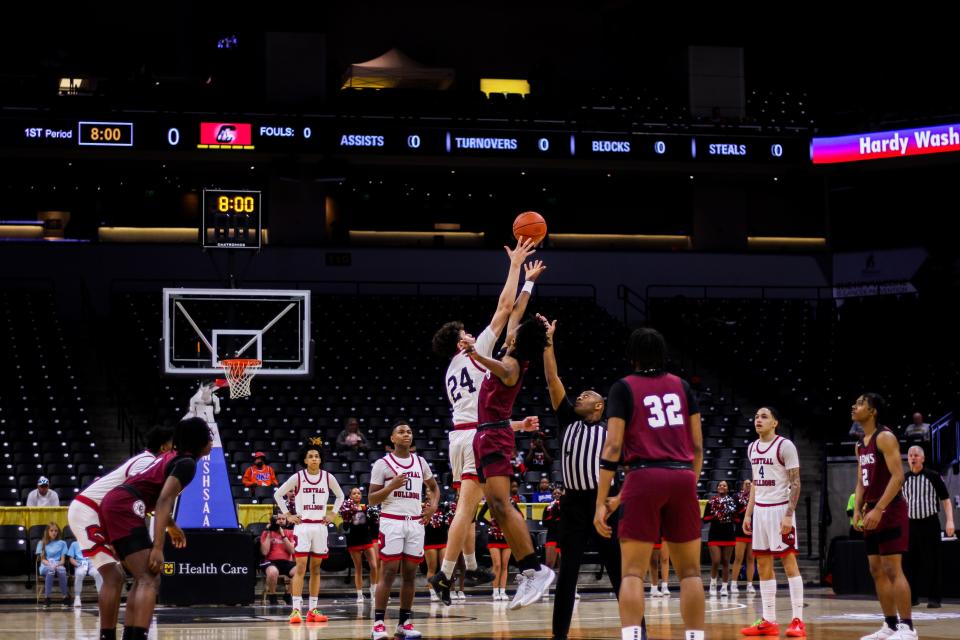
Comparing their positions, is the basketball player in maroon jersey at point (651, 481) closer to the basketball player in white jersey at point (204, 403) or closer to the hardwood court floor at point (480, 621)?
the hardwood court floor at point (480, 621)

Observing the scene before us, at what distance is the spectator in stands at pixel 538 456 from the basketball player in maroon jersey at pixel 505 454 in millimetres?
12523

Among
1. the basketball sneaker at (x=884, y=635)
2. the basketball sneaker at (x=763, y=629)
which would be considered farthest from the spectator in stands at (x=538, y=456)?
the basketball sneaker at (x=884, y=635)

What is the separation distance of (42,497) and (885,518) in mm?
13314

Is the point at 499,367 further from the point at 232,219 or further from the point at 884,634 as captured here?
the point at 232,219

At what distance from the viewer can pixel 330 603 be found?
18.0 metres

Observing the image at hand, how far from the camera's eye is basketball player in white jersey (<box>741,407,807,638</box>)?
12250 millimetres

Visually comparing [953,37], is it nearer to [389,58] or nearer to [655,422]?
[389,58]

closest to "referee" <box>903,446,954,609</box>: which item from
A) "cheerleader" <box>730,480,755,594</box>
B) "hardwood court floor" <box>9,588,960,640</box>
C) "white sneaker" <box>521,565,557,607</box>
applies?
"hardwood court floor" <box>9,588,960,640</box>

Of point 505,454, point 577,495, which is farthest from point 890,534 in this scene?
point 505,454

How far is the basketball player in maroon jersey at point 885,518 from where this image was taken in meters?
11.1

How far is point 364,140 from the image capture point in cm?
2836

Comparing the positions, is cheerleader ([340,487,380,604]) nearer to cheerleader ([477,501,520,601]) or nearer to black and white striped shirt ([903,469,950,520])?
cheerleader ([477,501,520,601])

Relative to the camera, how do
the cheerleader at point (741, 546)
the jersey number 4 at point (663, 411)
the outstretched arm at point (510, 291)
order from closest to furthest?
the jersey number 4 at point (663, 411) < the outstretched arm at point (510, 291) < the cheerleader at point (741, 546)

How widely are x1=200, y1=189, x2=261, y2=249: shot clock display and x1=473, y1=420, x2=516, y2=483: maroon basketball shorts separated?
9620 millimetres
